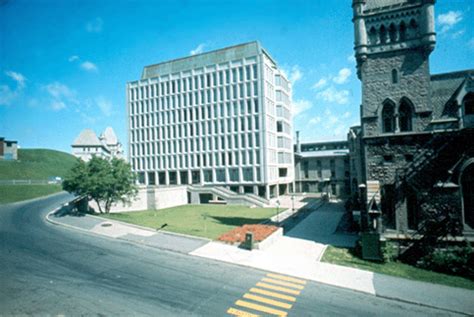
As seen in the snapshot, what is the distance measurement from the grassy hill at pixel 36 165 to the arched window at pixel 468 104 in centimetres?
5193

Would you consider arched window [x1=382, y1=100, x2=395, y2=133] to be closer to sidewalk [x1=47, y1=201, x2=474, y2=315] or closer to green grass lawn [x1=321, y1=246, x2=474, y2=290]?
green grass lawn [x1=321, y1=246, x2=474, y2=290]

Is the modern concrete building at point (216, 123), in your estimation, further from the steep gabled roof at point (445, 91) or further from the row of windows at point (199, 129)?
the steep gabled roof at point (445, 91)

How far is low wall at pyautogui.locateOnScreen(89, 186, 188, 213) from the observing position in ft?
120

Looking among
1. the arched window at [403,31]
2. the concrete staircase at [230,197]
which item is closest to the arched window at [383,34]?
the arched window at [403,31]

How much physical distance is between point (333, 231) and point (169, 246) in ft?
49.9

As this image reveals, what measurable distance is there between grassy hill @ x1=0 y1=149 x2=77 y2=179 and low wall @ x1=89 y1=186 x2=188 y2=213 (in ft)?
49.2

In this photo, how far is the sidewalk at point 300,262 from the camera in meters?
12.0

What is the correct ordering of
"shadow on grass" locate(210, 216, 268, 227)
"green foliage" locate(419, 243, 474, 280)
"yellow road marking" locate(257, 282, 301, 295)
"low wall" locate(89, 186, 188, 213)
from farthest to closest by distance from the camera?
"low wall" locate(89, 186, 188, 213), "shadow on grass" locate(210, 216, 268, 227), "green foliage" locate(419, 243, 474, 280), "yellow road marking" locate(257, 282, 301, 295)

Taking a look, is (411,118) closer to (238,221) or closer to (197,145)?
(238,221)

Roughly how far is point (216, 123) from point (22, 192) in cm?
3885

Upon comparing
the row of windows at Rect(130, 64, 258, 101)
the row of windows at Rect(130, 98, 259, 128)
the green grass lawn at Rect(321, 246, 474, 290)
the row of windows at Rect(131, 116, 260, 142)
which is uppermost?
the row of windows at Rect(130, 64, 258, 101)

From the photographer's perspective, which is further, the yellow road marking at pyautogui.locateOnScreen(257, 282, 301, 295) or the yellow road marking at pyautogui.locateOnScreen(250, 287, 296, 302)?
the yellow road marking at pyautogui.locateOnScreen(257, 282, 301, 295)

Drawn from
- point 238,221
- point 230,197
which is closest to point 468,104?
point 238,221

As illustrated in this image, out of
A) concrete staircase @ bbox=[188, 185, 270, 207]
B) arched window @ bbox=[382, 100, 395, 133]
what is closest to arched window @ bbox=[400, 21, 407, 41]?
arched window @ bbox=[382, 100, 395, 133]
